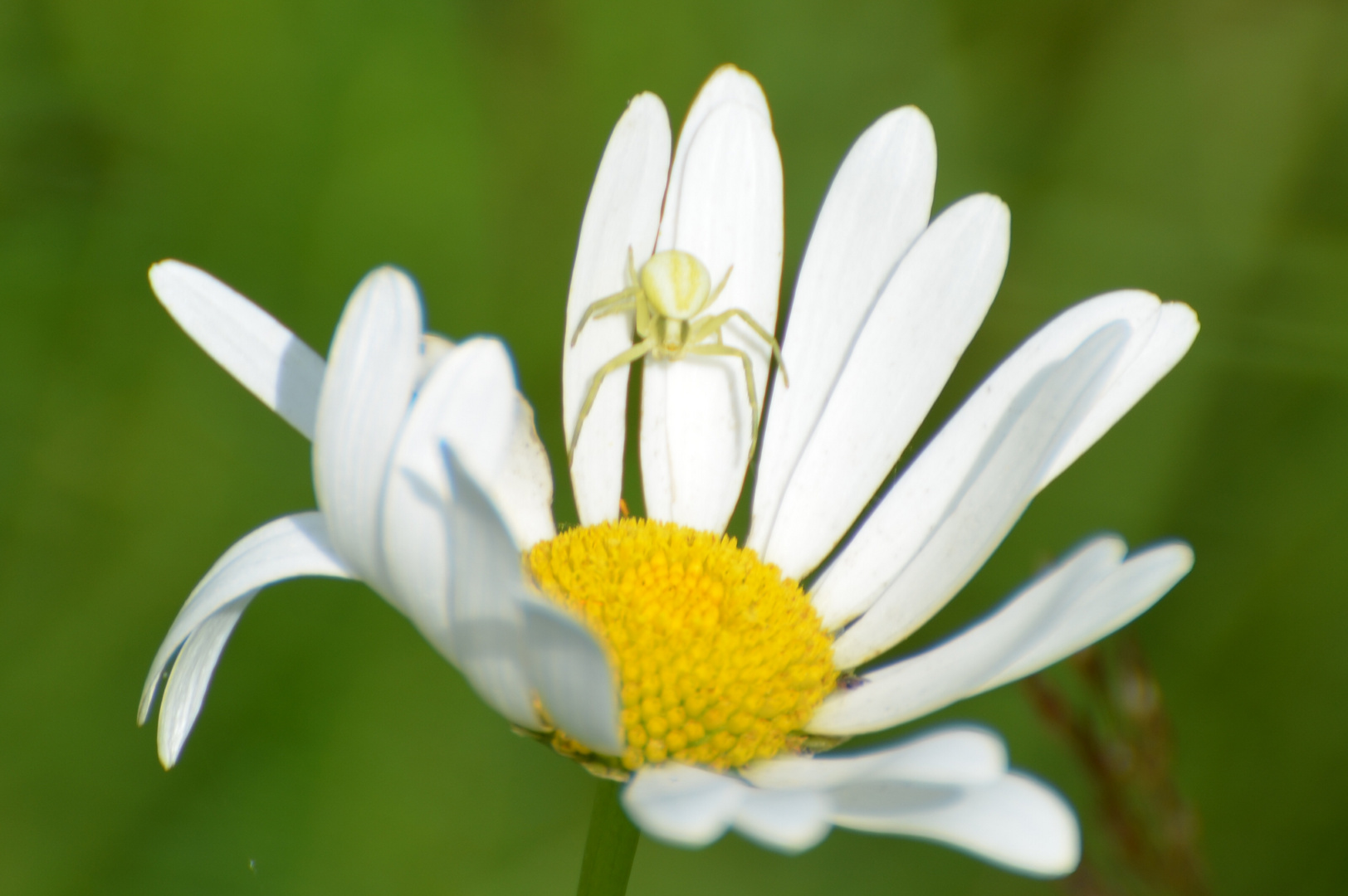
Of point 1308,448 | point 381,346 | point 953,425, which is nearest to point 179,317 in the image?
point 381,346

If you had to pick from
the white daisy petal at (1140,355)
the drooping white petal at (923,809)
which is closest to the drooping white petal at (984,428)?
the white daisy petal at (1140,355)

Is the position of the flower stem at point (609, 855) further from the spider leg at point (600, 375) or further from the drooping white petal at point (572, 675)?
the spider leg at point (600, 375)

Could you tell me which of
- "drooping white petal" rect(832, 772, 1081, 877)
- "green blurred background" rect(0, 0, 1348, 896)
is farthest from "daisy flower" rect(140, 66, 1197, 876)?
"green blurred background" rect(0, 0, 1348, 896)

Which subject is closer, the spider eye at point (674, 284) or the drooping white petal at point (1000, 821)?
the drooping white petal at point (1000, 821)

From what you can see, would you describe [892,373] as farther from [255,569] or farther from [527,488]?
[255,569]

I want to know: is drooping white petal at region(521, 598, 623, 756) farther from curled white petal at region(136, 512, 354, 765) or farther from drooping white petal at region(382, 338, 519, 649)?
curled white petal at region(136, 512, 354, 765)

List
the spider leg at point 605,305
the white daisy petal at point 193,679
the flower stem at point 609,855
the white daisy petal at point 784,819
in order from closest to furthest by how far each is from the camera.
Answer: the white daisy petal at point 784,819 → the flower stem at point 609,855 → the white daisy petal at point 193,679 → the spider leg at point 605,305
